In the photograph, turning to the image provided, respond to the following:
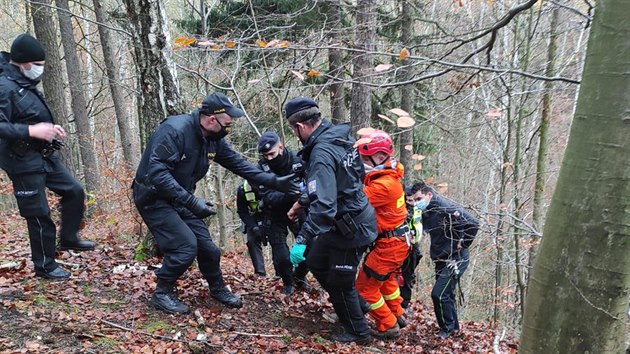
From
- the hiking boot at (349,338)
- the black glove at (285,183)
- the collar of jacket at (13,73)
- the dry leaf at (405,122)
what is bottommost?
the hiking boot at (349,338)

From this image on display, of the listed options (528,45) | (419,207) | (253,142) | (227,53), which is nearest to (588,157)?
(419,207)

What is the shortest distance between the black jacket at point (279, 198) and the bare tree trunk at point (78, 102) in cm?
880

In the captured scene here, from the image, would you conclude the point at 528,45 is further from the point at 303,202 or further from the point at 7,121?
the point at 7,121

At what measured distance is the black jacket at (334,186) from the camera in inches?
162

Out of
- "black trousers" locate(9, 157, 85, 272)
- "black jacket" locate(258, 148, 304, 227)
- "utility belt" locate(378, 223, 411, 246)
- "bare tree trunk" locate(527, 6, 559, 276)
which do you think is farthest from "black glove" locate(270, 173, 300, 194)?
"bare tree trunk" locate(527, 6, 559, 276)

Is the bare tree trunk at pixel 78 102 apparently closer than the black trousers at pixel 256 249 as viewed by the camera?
No

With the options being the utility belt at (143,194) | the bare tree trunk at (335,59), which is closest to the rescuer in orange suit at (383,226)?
the utility belt at (143,194)

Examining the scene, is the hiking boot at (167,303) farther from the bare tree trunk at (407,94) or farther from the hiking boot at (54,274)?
the bare tree trunk at (407,94)

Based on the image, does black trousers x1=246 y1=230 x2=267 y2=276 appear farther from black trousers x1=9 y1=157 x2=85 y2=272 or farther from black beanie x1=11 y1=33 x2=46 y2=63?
black beanie x1=11 y1=33 x2=46 y2=63

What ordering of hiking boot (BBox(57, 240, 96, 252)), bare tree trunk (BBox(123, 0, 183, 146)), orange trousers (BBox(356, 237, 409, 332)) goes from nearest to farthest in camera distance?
orange trousers (BBox(356, 237, 409, 332)) → bare tree trunk (BBox(123, 0, 183, 146)) → hiking boot (BBox(57, 240, 96, 252))

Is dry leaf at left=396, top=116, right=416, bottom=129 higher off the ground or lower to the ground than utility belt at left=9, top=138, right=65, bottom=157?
higher

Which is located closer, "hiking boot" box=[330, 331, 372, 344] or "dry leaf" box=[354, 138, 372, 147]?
"dry leaf" box=[354, 138, 372, 147]

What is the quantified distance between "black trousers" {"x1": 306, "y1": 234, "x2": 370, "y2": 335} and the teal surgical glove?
0.78 metres

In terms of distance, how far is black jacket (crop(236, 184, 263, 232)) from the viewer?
21.4 ft
